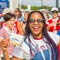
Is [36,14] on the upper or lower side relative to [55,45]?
upper

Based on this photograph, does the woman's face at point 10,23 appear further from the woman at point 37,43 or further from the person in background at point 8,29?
the woman at point 37,43

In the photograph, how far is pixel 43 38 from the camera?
13.0 feet

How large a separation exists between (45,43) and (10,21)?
381 cm

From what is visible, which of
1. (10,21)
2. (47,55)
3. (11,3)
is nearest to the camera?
(47,55)

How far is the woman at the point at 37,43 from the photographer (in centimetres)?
376

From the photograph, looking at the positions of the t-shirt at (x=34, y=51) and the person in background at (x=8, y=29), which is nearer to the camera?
the t-shirt at (x=34, y=51)

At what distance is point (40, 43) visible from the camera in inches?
152

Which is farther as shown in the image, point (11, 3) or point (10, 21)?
point (11, 3)

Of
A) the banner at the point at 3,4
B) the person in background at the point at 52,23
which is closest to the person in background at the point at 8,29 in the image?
the person in background at the point at 52,23

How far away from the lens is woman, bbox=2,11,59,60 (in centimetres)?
376

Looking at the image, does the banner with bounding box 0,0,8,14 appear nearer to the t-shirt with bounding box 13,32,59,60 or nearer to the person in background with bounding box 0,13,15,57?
the person in background with bounding box 0,13,15,57

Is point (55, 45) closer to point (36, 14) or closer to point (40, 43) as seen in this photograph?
point (40, 43)

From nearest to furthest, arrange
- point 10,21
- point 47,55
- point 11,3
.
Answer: point 47,55
point 10,21
point 11,3

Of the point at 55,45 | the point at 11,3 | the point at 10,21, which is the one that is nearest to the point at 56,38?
the point at 55,45
